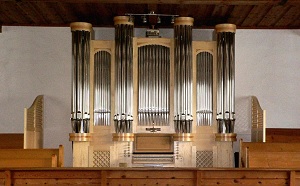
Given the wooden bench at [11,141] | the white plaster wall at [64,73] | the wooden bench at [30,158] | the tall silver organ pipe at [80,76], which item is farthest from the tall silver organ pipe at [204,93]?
the wooden bench at [11,141]

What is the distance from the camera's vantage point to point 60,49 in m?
10.9

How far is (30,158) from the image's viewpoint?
8.53 metres

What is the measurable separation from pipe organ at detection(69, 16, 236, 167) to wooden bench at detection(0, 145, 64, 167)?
1.29 meters

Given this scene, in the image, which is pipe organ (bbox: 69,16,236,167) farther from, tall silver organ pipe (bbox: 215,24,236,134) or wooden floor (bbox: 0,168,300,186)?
wooden floor (bbox: 0,168,300,186)

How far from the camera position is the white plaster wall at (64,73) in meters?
10.8

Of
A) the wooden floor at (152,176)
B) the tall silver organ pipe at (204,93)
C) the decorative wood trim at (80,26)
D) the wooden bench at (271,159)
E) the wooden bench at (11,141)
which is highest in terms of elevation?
the decorative wood trim at (80,26)

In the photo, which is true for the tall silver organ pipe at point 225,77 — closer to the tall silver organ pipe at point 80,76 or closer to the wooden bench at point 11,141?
the tall silver organ pipe at point 80,76

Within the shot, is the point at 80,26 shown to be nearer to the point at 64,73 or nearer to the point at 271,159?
the point at 64,73

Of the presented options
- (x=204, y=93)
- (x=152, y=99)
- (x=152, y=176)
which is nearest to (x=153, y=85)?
(x=152, y=99)

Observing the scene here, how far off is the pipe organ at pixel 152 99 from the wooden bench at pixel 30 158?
1.29m

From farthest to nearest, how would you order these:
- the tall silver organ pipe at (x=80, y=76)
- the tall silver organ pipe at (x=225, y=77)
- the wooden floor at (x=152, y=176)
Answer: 1. the tall silver organ pipe at (x=225, y=77)
2. the tall silver organ pipe at (x=80, y=76)
3. the wooden floor at (x=152, y=176)

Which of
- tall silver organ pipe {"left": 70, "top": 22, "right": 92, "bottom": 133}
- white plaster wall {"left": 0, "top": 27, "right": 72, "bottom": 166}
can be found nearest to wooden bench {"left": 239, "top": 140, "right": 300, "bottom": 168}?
tall silver organ pipe {"left": 70, "top": 22, "right": 92, "bottom": 133}

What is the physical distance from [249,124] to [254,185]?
3.27 m

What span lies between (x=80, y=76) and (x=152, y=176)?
3.00m
